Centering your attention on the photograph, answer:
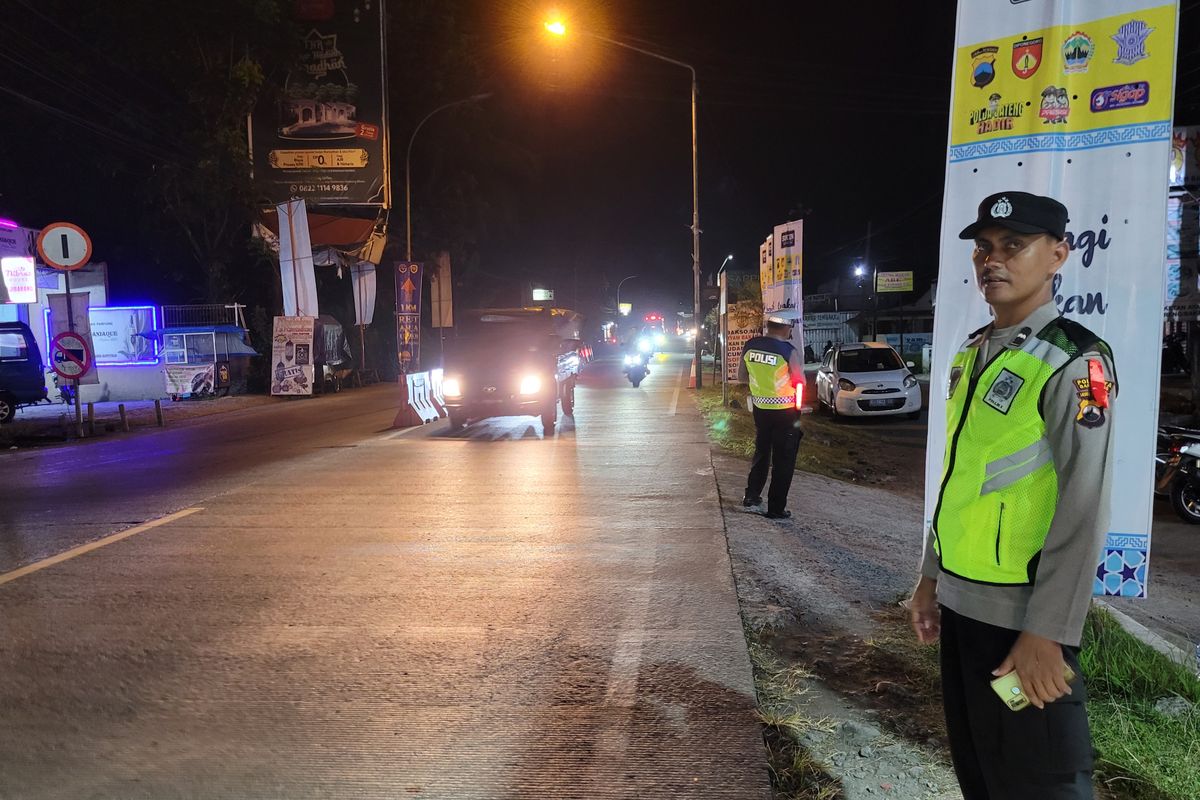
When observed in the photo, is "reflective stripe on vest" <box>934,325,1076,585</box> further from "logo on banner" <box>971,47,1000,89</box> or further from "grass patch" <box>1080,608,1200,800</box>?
"logo on banner" <box>971,47,1000,89</box>

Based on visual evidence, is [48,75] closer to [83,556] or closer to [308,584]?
[83,556]

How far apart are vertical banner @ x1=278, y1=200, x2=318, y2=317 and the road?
1406 centimetres

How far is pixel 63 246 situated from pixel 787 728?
1513 centimetres

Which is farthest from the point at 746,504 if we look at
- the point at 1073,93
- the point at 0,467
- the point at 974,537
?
the point at 0,467

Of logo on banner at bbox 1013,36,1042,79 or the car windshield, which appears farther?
the car windshield

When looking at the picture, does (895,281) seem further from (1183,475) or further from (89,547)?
(89,547)

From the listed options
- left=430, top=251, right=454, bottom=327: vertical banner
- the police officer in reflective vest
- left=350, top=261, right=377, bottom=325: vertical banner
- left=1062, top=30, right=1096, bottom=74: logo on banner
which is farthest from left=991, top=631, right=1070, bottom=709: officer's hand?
left=430, top=251, right=454, bottom=327: vertical banner

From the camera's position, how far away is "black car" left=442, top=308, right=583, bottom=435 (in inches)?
537

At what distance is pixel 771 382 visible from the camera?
23.5 ft

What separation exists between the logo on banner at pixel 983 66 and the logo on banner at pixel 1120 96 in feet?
1.42

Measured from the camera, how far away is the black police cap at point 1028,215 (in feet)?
6.93

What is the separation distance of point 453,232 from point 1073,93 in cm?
3655

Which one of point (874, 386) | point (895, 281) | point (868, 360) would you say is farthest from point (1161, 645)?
point (895, 281)

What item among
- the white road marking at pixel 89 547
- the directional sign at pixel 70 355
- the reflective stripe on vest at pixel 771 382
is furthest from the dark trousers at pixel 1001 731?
the directional sign at pixel 70 355
